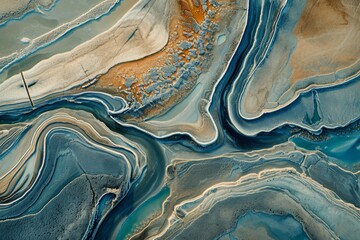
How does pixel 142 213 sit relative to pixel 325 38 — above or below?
below

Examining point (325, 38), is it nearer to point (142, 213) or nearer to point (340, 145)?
point (340, 145)

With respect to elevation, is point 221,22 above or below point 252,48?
above

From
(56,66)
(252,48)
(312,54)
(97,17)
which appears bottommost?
(312,54)

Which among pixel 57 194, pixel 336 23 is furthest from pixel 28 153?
pixel 336 23

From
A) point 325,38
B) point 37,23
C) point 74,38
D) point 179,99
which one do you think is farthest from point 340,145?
point 37,23

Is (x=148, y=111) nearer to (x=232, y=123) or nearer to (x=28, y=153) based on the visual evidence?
(x=232, y=123)

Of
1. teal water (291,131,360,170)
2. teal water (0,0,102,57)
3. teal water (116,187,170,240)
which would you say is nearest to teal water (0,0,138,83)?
teal water (0,0,102,57)

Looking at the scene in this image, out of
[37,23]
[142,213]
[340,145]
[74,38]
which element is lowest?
[340,145]

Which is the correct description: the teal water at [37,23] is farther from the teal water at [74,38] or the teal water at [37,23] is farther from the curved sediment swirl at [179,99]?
the teal water at [74,38]
